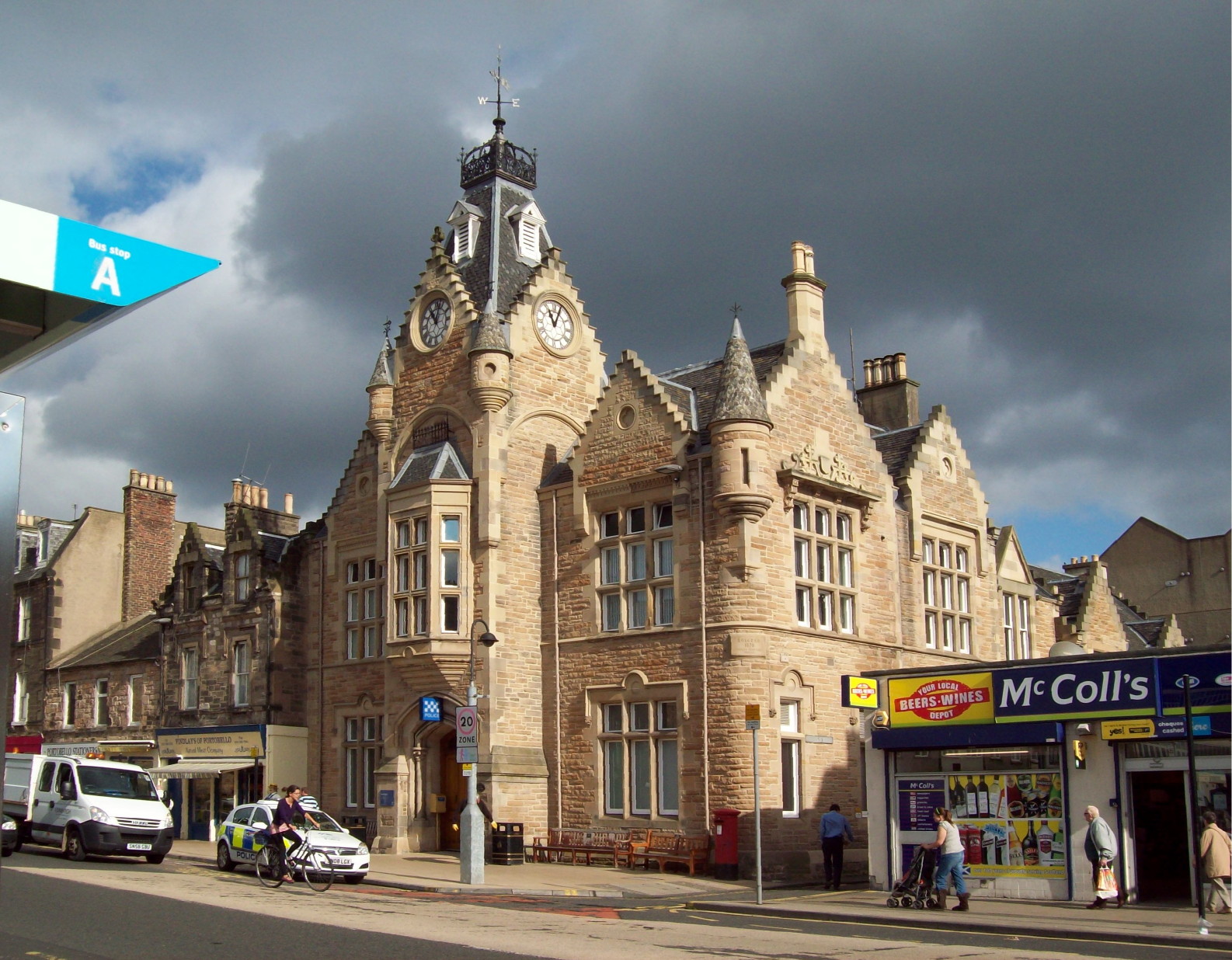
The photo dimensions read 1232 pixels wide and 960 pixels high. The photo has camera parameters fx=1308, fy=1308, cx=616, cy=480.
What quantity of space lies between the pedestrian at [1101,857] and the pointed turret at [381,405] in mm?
19781

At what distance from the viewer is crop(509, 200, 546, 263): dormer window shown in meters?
35.0

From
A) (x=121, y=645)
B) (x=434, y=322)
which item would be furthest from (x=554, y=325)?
(x=121, y=645)

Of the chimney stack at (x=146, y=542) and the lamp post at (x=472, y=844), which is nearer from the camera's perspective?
the lamp post at (x=472, y=844)

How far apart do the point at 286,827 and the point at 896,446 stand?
18648mm

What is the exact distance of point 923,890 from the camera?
65.0 ft

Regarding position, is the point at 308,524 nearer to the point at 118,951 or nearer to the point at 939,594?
the point at 939,594

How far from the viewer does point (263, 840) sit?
22812 mm

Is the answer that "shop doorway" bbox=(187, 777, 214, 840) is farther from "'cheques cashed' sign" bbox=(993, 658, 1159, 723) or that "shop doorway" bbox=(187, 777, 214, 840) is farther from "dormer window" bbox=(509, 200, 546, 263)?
"'cheques cashed' sign" bbox=(993, 658, 1159, 723)

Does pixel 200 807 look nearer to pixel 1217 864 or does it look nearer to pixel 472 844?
pixel 472 844

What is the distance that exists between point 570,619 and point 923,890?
38.2ft

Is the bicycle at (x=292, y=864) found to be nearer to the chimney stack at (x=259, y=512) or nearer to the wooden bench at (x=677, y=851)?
the wooden bench at (x=677, y=851)

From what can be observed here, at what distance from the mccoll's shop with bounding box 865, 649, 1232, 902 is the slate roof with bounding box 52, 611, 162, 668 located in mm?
26464

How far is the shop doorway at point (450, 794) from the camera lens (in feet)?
99.7

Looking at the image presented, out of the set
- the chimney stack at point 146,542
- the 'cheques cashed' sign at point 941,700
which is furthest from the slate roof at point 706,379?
the chimney stack at point 146,542
